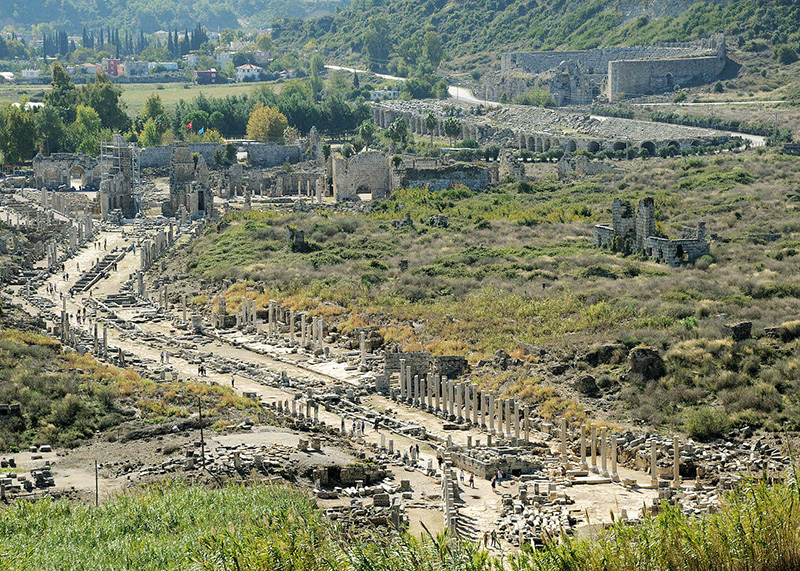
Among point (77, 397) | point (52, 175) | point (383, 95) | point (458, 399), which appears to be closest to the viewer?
point (77, 397)

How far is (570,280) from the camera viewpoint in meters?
58.3

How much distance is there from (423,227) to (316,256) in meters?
9.06

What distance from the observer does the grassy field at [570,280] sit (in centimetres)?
4291

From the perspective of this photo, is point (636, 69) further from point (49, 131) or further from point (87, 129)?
point (49, 131)

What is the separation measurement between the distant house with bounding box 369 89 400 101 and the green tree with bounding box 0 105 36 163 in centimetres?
4729

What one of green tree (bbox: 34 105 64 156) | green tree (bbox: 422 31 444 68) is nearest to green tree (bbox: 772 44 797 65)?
green tree (bbox: 422 31 444 68)

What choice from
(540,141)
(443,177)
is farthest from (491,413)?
(540,141)

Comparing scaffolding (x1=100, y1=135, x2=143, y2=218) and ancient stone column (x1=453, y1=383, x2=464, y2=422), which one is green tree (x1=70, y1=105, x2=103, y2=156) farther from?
ancient stone column (x1=453, y1=383, x2=464, y2=422)

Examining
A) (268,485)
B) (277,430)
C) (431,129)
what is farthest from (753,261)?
(431,129)

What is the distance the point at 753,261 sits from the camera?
194 ft

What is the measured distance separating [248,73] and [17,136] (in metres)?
76.9

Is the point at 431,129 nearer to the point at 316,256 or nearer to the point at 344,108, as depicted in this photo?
the point at 344,108

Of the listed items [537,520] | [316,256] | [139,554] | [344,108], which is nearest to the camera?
[139,554]

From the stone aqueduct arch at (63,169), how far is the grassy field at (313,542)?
262 ft
